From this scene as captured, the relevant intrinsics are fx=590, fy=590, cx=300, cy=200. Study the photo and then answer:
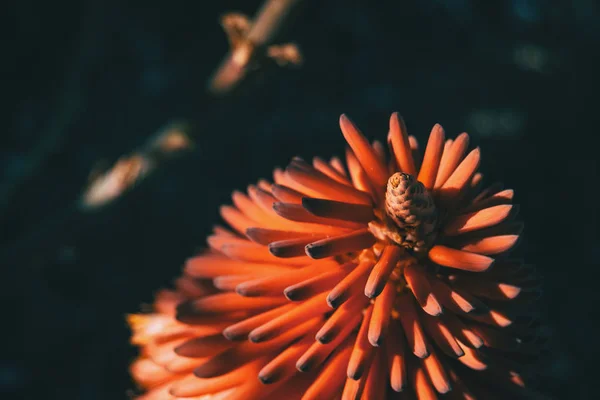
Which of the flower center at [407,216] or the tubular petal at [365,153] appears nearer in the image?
the flower center at [407,216]

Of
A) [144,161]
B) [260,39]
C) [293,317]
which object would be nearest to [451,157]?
[293,317]

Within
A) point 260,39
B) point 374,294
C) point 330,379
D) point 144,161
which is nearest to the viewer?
point 374,294

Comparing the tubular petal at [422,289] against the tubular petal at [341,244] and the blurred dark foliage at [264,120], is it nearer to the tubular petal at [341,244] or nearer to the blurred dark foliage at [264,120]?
the tubular petal at [341,244]

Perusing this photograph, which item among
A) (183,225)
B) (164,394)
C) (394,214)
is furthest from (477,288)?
(183,225)

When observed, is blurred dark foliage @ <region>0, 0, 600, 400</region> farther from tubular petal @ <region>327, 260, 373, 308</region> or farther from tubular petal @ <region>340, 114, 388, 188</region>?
tubular petal @ <region>327, 260, 373, 308</region>

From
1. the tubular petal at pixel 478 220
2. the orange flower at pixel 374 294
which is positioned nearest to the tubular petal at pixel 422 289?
the orange flower at pixel 374 294

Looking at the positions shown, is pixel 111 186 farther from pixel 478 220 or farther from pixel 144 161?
pixel 478 220

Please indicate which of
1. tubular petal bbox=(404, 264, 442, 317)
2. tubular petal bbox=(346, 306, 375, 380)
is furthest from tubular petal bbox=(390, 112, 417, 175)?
tubular petal bbox=(346, 306, 375, 380)
